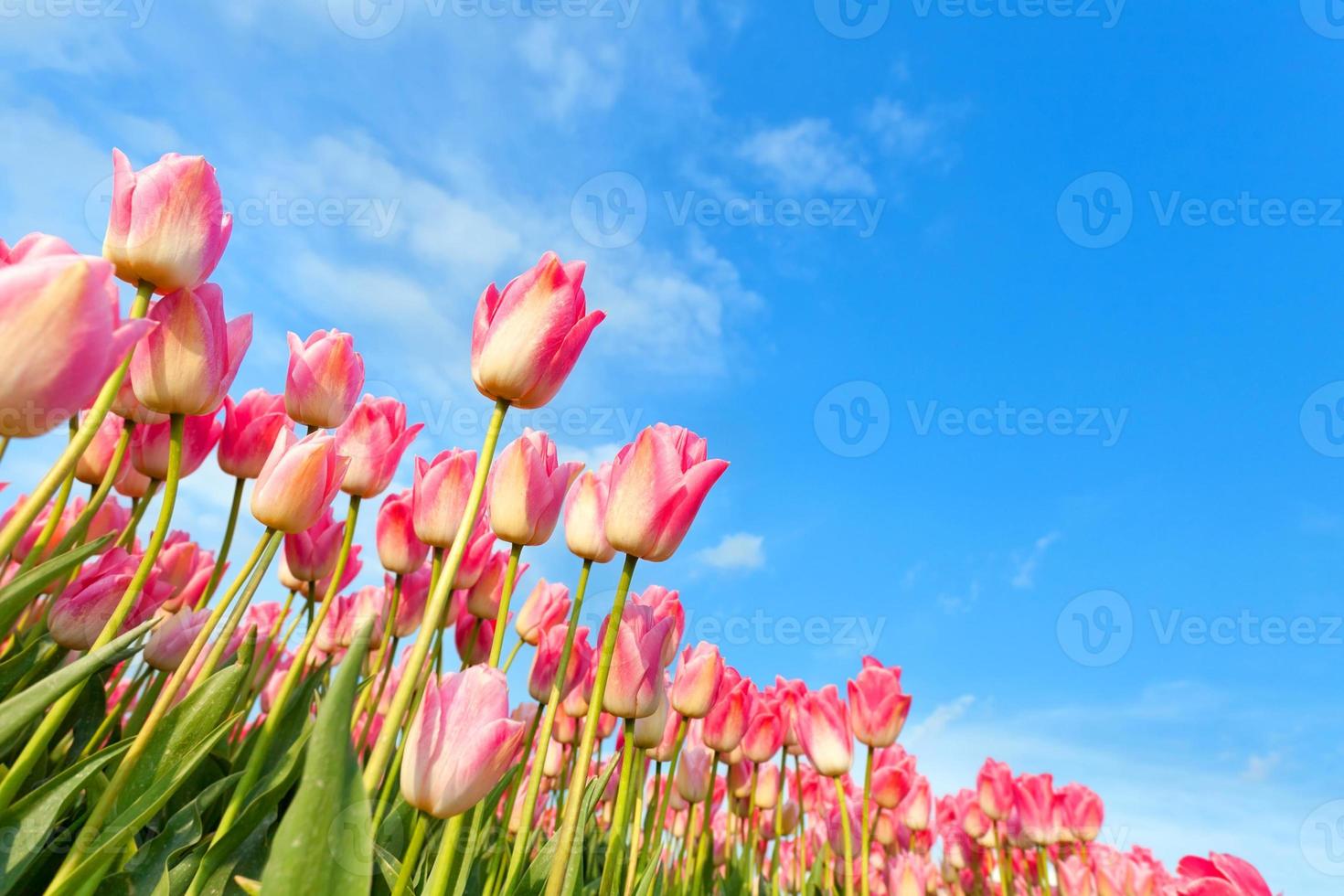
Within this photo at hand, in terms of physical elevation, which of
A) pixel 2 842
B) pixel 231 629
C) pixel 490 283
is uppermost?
pixel 490 283

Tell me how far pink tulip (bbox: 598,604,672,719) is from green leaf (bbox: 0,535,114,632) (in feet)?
2.60

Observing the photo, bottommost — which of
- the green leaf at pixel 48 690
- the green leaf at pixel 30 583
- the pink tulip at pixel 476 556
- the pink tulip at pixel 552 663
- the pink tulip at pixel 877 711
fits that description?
the green leaf at pixel 48 690

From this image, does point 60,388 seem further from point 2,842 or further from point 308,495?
point 2,842

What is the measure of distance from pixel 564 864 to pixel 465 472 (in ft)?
2.38

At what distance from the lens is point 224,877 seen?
1307 millimetres

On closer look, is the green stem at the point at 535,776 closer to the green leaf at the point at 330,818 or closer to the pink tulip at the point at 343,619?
the green leaf at the point at 330,818

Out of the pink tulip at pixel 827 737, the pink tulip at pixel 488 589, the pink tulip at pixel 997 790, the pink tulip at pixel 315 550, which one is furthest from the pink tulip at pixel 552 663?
the pink tulip at pixel 997 790

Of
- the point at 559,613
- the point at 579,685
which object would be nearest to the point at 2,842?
the point at 579,685

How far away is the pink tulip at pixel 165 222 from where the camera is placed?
48.5 inches

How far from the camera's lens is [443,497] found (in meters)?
1.57

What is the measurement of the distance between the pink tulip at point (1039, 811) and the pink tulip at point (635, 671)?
2811mm

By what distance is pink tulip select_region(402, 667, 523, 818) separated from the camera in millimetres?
1057

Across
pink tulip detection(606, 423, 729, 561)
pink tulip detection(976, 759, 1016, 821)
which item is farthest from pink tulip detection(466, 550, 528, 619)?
pink tulip detection(976, 759, 1016, 821)

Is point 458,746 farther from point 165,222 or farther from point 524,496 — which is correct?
point 165,222
